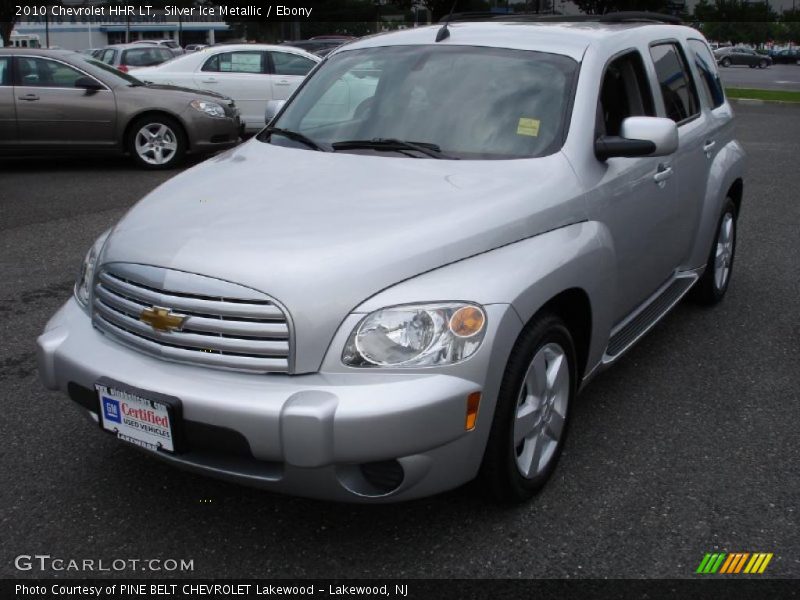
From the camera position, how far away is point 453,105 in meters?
3.90

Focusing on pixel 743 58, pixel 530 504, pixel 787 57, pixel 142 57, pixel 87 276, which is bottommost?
pixel 787 57

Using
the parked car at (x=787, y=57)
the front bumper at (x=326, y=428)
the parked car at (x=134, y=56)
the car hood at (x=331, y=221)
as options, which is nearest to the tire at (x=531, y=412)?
the front bumper at (x=326, y=428)

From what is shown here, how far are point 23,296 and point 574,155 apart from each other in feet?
12.4

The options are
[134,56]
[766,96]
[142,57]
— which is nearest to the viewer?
[134,56]

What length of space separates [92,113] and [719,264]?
8.01 metres

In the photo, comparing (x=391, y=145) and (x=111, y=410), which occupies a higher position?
(x=391, y=145)

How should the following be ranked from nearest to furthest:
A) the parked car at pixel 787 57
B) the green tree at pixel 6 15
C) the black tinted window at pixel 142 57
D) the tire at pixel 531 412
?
the tire at pixel 531 412, the black tinted window at pixel 142 57, the green tree at pixel 6 15, the parked car at pixel 787 57

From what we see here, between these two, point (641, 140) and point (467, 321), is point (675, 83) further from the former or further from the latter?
point (467, 321)

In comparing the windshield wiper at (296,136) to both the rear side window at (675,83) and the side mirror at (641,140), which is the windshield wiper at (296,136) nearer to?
the side mirror at (641,140)

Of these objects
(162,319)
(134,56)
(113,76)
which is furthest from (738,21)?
(162,319)

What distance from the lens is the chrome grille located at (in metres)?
2.77

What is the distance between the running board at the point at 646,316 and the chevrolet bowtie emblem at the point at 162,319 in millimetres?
1815

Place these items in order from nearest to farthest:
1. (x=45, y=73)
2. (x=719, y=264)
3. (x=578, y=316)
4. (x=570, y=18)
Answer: (x=578, y=316) → (x=570, y=18) → (x=719, y=264) → (x=45, y=73)

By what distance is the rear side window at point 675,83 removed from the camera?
465 centimetres
